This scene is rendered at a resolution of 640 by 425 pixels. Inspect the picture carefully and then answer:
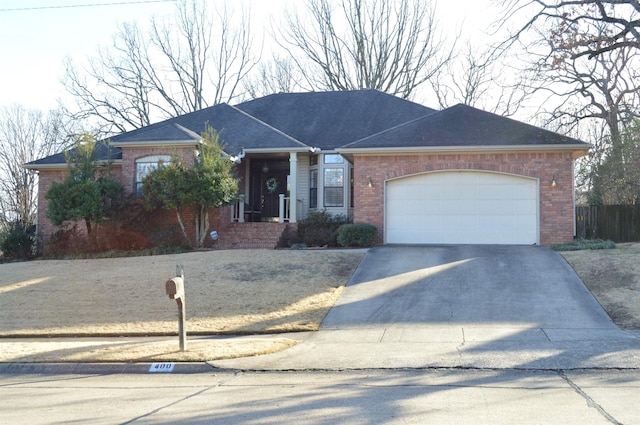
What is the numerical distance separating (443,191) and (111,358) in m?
12.9

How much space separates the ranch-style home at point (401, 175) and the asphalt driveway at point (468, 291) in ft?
4.87

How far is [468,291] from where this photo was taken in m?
13.9

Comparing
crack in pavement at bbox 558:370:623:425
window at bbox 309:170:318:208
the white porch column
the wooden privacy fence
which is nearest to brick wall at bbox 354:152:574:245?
the white porch column

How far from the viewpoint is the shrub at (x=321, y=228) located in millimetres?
20688

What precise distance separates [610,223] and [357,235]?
10747mm

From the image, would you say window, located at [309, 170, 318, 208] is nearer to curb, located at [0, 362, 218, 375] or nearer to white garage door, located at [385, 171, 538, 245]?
white garage door, located at [385, 171, 538, 245]

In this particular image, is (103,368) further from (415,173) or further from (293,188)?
(293,188)

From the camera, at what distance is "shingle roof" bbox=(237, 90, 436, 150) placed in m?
25.6

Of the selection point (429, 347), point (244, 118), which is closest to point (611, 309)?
point (429, 347)

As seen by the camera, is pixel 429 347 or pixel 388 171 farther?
pixel 388 171

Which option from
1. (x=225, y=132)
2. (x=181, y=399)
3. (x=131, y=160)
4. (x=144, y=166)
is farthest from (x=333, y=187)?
(x=181, y=399)

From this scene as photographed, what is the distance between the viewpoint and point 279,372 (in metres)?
8.66

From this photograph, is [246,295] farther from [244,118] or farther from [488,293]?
[244,118]

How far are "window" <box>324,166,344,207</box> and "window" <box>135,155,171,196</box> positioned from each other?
19.9 feet
